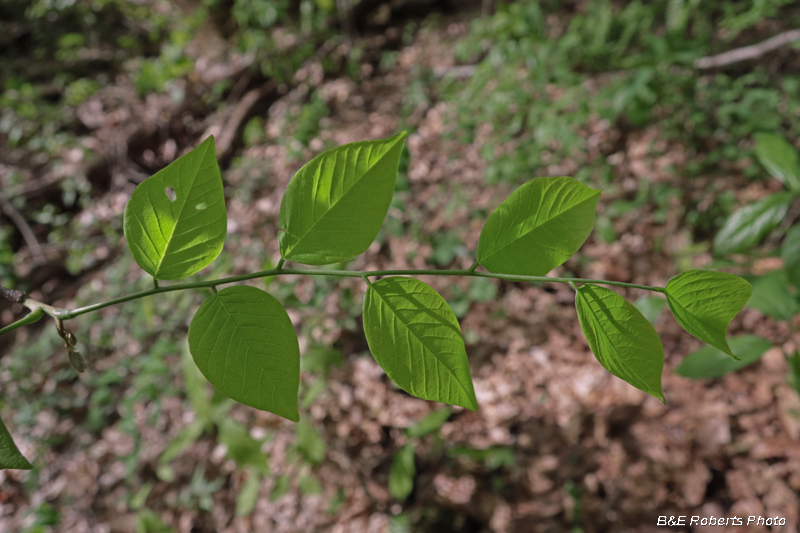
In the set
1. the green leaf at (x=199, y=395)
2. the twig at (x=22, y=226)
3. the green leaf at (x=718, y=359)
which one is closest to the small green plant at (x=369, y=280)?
the green leaf at (x=718, y=359)

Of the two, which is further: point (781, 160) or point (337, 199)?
point (781, 160)

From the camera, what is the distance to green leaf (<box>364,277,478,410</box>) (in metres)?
0.48

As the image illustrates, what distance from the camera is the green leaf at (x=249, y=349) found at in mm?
478

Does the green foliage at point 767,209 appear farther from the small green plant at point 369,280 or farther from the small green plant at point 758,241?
the small green plant at point 369,280

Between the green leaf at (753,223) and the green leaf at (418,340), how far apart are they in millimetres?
1025

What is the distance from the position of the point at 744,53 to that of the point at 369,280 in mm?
3353

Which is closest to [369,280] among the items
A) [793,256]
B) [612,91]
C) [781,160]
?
[793,256]

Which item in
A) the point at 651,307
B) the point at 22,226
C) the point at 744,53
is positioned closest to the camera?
the point at 651,307

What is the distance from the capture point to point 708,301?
1.59ft

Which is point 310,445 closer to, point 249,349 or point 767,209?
point 249,349

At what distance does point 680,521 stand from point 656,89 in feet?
7.08

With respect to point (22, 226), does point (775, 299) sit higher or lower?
higher

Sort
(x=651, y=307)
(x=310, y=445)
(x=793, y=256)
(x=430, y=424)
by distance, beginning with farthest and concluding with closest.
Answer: (x=430, y=424), (x=310, y=445), (x=651, y=307), (x=793, y=256)

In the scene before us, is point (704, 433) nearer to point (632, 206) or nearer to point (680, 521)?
point (680, 521)
